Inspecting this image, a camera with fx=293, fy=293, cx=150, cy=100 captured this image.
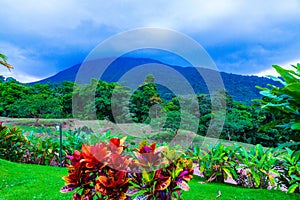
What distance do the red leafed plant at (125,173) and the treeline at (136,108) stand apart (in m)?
2.07

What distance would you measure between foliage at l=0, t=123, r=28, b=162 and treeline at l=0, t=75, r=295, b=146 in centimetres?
158

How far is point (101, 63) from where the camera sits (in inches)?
124

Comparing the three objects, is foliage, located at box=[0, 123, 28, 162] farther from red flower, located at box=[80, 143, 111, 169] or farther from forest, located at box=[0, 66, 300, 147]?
red flower, located at box=[80, 143, 111, 169]

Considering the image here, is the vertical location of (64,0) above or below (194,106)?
above

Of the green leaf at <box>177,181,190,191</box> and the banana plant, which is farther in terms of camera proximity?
the banana plant

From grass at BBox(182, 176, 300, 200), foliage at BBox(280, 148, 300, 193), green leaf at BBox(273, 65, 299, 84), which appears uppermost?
green leaf at BBox(273, 65, 299, 84)

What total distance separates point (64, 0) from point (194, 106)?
13.3 feet

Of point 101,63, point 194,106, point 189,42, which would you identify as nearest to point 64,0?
point 101,63

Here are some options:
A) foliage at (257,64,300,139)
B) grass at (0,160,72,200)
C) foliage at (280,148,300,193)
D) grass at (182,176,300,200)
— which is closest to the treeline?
foliage at (280,148,300,193)

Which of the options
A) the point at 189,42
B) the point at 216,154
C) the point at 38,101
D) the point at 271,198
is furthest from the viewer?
the point at 38,101

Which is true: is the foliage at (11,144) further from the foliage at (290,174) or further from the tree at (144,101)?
the foliage at (290,174)

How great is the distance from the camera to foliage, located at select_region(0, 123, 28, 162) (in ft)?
19.7

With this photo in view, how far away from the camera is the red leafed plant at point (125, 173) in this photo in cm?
176

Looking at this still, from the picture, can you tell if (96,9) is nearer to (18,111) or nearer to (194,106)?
(194,106)
